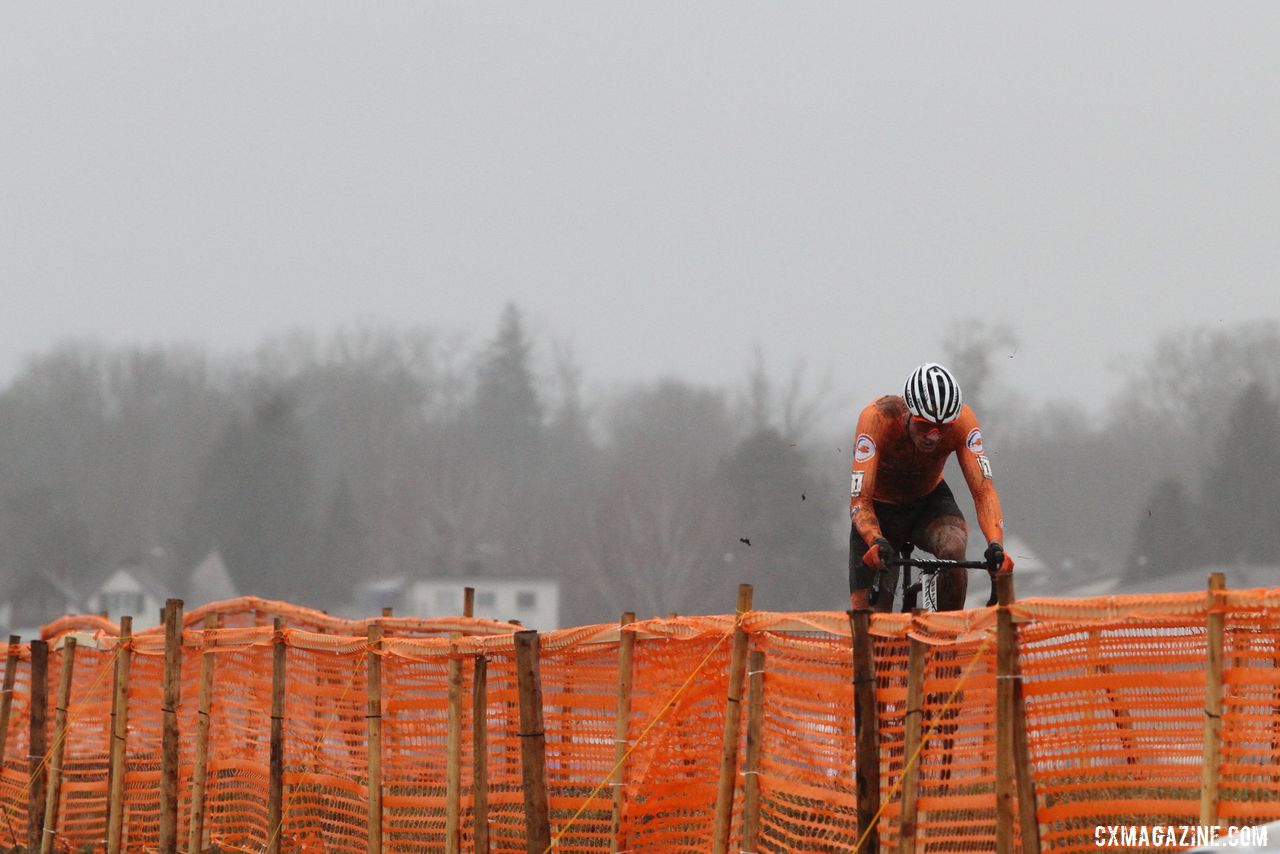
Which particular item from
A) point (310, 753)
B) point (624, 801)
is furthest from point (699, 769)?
point (310, 753)

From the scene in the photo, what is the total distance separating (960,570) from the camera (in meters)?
11.2

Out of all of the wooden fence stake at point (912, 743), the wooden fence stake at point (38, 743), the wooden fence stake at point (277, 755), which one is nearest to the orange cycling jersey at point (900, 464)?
the wooden fence stake at point (912, 743)

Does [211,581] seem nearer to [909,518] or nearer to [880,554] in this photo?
[909,518]

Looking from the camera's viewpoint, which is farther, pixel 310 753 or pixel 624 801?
pixel 310 753

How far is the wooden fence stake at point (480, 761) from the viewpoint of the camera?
1047cm

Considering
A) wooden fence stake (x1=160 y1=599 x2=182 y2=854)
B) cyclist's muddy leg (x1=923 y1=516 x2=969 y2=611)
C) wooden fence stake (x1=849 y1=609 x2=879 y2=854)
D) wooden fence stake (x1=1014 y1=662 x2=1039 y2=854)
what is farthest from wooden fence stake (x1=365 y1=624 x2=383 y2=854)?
wooden fence stake (x1=1014 y1=662 x2=1039 y2=854)

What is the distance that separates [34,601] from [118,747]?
86460 millimetres

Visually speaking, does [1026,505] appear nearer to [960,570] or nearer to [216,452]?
[216,452]

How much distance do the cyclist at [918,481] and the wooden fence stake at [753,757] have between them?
1751 mm

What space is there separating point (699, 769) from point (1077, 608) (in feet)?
9.28

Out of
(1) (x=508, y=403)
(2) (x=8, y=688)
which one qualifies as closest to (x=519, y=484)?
(1) (x=508, y=403)

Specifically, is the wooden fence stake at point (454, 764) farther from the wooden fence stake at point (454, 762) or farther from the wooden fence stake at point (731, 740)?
the wooden fence stake at point (731, 740)

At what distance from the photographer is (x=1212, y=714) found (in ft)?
24.0

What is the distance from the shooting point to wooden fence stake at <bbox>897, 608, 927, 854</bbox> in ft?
27.1
